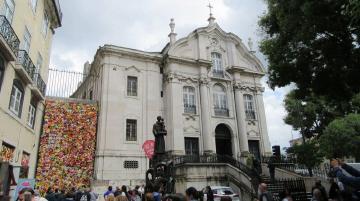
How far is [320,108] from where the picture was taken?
3269 centimetres

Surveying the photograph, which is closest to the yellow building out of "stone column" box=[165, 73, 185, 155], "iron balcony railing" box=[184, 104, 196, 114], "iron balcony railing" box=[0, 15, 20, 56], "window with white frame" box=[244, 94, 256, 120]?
"iron balcony railing" box=[0, 15, 20, 56]

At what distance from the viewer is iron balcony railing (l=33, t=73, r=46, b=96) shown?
54.9 feet

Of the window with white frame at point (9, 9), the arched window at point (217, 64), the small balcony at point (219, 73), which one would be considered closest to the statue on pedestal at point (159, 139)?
the window with white frame at point (9, 9)

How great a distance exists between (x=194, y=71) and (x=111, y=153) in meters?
10.2

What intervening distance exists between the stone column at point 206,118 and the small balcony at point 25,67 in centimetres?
1315

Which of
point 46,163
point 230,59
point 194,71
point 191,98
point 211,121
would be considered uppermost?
point 230,59

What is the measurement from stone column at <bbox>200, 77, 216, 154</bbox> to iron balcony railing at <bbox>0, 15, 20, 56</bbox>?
14573mm

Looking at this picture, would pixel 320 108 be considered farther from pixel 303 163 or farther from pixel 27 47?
pixel 27 47

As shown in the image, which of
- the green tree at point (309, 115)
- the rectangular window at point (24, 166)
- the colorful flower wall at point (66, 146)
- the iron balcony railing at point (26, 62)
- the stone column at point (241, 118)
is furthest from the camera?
the green tree at point (309, 115)

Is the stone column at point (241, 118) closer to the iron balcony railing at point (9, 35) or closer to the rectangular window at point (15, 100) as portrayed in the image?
the rectangular window at point (15, 100)

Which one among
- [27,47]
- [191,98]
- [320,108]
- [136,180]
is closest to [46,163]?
[136,180]

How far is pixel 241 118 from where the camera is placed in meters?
25.0

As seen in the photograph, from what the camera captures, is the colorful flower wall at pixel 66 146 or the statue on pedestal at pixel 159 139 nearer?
the statue on pedestal at pixel 159 139

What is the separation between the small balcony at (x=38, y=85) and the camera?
1644 centimetres
